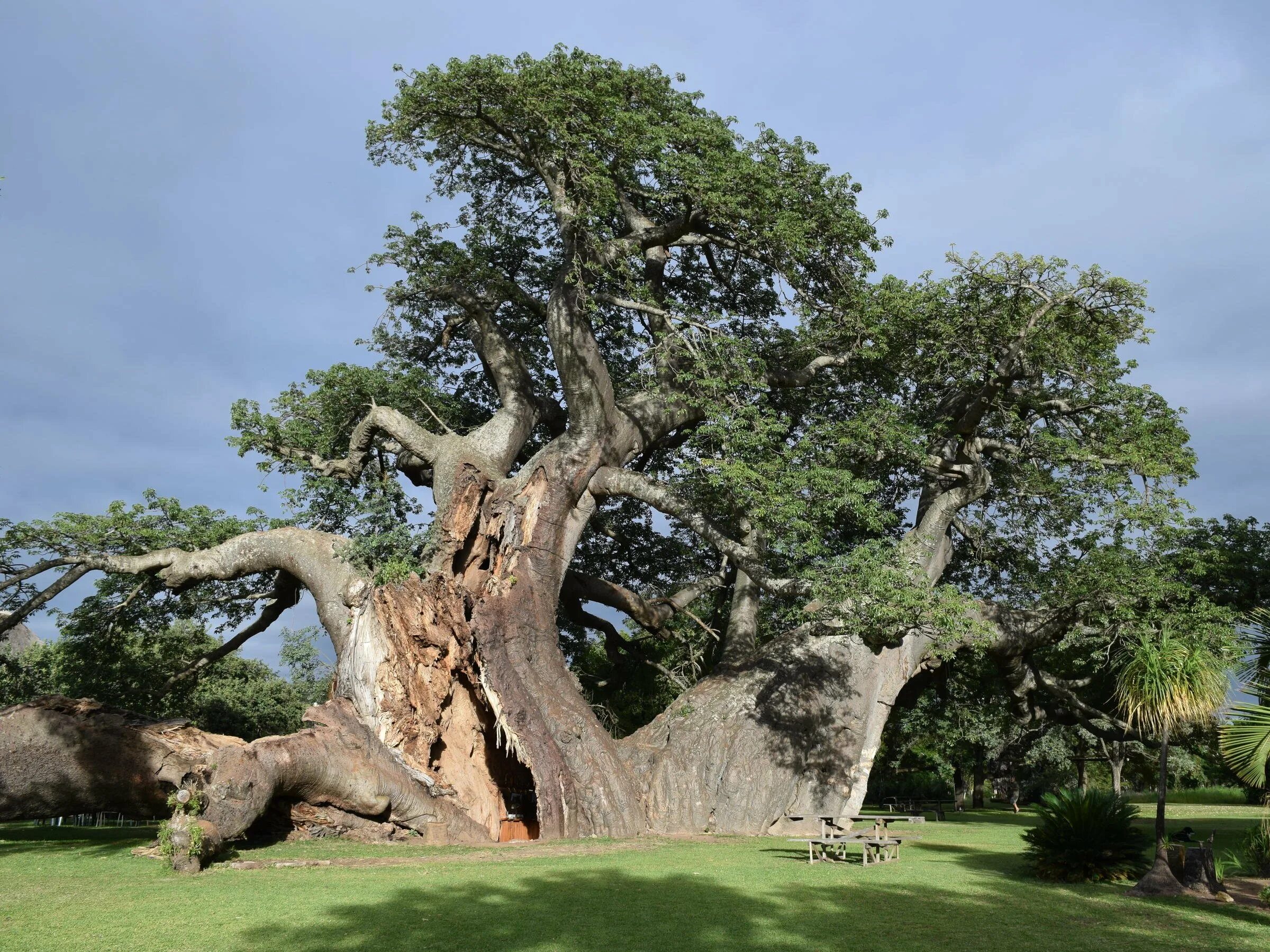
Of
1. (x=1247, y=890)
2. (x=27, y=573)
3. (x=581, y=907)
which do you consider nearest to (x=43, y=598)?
(x=27, y=573)

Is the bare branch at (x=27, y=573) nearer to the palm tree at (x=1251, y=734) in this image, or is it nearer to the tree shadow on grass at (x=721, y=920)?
the tree shadow on grass at (x=721, y=920)

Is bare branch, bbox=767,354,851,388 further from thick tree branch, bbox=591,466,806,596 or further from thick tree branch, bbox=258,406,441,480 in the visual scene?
thick tree branch, bbox=258,406,441,480

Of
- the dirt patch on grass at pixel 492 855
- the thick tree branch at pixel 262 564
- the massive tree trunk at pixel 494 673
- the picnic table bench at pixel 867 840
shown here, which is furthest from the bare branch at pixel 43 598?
the picnic table bench at pixel 867 840

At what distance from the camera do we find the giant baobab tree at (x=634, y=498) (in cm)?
1633

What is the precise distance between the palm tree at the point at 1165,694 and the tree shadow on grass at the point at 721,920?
104 cm

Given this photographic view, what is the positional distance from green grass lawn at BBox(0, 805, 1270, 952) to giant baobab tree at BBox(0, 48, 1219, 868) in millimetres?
2681

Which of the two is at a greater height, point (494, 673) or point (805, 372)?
point (805, 372)

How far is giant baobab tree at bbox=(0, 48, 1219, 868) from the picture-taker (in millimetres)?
16328

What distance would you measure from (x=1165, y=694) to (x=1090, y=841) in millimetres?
2233

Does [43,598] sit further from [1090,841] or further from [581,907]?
[1090,841]

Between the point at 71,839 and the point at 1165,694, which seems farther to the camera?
the point at 71,839

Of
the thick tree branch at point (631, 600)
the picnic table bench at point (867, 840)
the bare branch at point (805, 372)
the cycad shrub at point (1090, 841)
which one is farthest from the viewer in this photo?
the thick tree branch at point (631, 600)

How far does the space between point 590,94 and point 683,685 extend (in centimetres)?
1199

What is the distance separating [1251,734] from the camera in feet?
34.8
